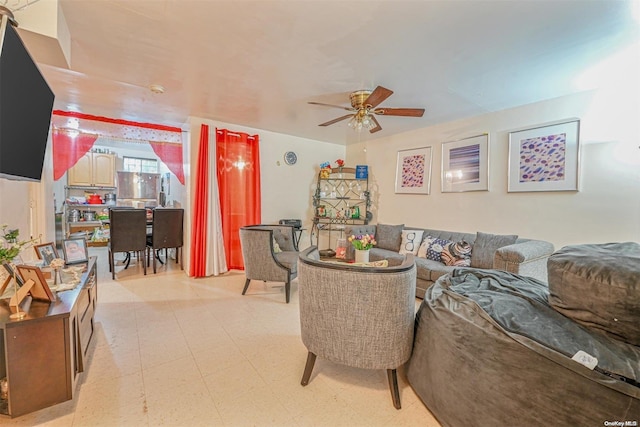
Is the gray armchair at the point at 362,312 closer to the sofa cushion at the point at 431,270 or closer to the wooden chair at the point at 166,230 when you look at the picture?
the sofa cushion at the point at 431,270

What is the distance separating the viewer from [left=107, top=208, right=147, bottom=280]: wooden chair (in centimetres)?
391

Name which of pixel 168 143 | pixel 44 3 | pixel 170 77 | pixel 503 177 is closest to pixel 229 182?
pixel 168 143

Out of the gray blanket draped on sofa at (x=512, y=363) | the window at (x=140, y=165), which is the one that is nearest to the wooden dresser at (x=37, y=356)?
the gray blanket draped on sofa at (x=512, y=363)

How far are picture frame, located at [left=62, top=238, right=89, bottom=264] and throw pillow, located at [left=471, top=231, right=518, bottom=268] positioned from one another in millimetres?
4155

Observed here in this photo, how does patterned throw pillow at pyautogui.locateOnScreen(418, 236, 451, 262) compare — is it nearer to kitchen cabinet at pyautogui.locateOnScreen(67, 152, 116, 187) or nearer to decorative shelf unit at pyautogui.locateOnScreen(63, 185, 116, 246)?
decorative shelf unit at pyautogui.locateOnScreen(63, 185, 116, 246)

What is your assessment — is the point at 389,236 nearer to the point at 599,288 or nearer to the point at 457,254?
the point at 457,254

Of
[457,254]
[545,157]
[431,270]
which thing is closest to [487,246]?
[457,254]

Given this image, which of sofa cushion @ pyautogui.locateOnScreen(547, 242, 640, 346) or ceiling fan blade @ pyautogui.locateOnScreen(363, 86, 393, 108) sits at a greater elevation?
ceiling fan blade @ pyautogui.locateOnScreen(363, 86, 393, 108)

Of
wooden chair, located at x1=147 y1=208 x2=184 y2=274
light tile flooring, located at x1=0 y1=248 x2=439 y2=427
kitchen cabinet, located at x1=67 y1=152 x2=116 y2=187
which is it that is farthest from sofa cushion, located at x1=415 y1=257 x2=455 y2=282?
kitchen cabinet, located at x1=67 y1=152 x2=116 y2=187

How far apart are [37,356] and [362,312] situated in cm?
175

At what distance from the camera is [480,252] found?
3324 mm

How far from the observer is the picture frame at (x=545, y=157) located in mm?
2863

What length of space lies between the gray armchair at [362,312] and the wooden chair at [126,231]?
3498 mm

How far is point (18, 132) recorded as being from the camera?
146 cm
